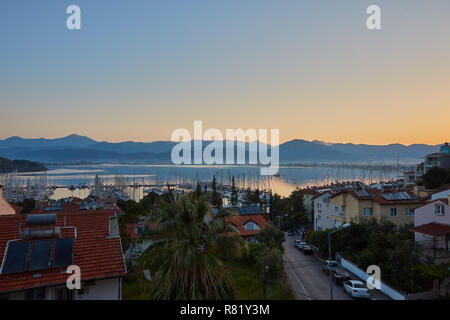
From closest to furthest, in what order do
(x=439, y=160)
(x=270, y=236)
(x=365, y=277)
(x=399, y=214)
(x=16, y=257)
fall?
(x=16, y=257), (x=365, y=277), (x=270, y=236), (x=399, y=214), (x=439, y=160)

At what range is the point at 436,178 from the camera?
49000mm

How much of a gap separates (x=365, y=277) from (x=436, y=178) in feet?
115

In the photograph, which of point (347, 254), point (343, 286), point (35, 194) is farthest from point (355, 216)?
point (35, 194)

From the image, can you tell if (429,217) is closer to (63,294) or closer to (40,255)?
(63,294)

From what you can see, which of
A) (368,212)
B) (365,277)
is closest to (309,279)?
(365,277)

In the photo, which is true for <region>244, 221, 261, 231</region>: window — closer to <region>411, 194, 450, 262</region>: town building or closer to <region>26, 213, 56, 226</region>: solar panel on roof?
<region>411, 194, 450, 262</region>: town building

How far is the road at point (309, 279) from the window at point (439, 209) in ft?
33.9

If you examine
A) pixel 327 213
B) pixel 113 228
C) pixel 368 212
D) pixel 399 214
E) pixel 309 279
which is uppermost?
pixel 113 228

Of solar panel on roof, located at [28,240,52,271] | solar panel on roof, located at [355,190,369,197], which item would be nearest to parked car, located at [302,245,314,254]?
solar panel on roof, located at [355,190,369,197]

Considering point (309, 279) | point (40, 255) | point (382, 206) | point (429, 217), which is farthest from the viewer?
point (382, 206)

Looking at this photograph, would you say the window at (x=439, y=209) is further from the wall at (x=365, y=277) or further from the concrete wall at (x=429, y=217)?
the wall at (x=365, y=277)

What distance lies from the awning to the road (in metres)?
7.50
